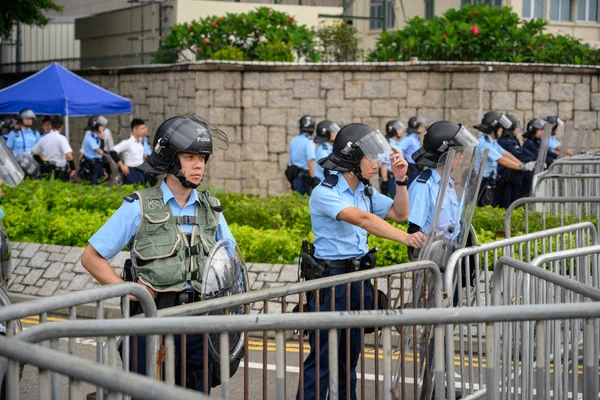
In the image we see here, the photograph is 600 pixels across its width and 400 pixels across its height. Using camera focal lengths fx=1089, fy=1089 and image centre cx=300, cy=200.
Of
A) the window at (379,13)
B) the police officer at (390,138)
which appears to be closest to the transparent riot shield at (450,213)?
the police officer at (390,138)

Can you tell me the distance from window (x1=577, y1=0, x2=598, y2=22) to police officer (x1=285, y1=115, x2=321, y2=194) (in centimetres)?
1392

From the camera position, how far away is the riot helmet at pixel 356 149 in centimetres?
632

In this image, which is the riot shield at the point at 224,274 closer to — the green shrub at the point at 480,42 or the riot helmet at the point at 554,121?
the riot helmet at the point at 554,121

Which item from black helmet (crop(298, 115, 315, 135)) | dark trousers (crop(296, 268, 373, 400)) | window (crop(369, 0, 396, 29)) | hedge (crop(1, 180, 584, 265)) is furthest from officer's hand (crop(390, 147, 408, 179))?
window (crop(369, 0, 396, 29))

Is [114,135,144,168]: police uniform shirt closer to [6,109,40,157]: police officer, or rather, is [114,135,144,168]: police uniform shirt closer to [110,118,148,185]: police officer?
[110,118,148,185]: police officer

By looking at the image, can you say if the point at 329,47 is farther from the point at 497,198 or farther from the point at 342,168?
the point at 342,168

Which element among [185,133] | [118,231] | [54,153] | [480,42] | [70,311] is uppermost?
[480,42]

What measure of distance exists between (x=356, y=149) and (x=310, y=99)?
1420 centimetres

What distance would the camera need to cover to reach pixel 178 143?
5215 millimetres

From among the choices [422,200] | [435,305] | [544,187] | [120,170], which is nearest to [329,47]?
[120,170]

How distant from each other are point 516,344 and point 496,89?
50.5ft

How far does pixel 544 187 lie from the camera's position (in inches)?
438

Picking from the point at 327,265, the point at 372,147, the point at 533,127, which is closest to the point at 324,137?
the point at 533,127

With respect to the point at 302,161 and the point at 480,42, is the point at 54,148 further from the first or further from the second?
the point at 480,42
